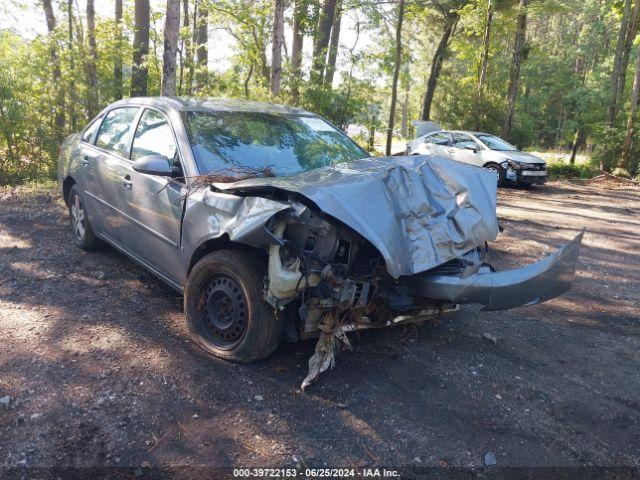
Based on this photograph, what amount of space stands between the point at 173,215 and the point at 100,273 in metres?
1.89

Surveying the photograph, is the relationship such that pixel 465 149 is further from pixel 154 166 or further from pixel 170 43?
pixel 154 166

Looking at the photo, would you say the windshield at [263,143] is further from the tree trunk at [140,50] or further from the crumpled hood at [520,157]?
the crumpled hood at [520,157]

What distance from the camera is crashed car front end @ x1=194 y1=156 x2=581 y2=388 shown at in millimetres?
3105

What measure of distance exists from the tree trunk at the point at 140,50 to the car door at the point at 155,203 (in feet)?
28.4

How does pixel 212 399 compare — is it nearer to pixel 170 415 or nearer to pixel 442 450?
pixel 170 415

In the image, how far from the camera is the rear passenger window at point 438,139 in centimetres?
1530

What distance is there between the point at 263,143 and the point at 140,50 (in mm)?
10523

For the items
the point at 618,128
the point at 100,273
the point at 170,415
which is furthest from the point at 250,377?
the point at 618,128

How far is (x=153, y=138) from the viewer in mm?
4516

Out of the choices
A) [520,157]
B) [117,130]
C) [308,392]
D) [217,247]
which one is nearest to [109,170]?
[117,130]

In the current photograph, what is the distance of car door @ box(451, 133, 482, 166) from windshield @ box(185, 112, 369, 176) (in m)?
10.4

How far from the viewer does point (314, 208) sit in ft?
10.7

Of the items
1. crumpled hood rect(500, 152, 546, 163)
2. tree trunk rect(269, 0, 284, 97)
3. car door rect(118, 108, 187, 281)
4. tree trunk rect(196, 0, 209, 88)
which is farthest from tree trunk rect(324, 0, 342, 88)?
car door rect(118, 108, 187, 281)

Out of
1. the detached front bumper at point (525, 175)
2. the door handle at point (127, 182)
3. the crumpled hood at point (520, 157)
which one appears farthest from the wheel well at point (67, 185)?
the crumpled hood at point (520, 157)
